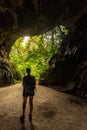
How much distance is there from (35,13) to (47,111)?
5089 mm

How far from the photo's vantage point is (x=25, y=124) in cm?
1009

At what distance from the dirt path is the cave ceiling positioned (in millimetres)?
3849

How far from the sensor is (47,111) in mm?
12156

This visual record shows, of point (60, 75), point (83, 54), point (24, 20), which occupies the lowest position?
point (60, 75)

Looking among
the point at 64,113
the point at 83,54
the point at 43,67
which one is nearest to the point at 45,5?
the point at 83,54

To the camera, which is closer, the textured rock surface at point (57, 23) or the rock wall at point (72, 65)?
the textured rock surface at point (57, 23)

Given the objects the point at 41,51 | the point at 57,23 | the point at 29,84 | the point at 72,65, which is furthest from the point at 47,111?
the point at 41,51

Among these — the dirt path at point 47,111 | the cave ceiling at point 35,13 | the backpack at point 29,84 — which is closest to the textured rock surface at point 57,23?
the cave ceiling at point 35,13

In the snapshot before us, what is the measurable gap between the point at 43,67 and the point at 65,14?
10187 millimetres

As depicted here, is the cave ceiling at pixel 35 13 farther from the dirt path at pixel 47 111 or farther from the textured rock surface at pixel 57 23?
the dirt path at pixel 47 111

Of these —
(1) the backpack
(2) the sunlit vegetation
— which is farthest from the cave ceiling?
(2) the sunlit vegetation

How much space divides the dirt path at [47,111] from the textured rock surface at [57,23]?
180cm

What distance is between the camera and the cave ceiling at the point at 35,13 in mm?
13023

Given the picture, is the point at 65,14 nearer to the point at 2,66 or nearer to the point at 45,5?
the point at 45,5
